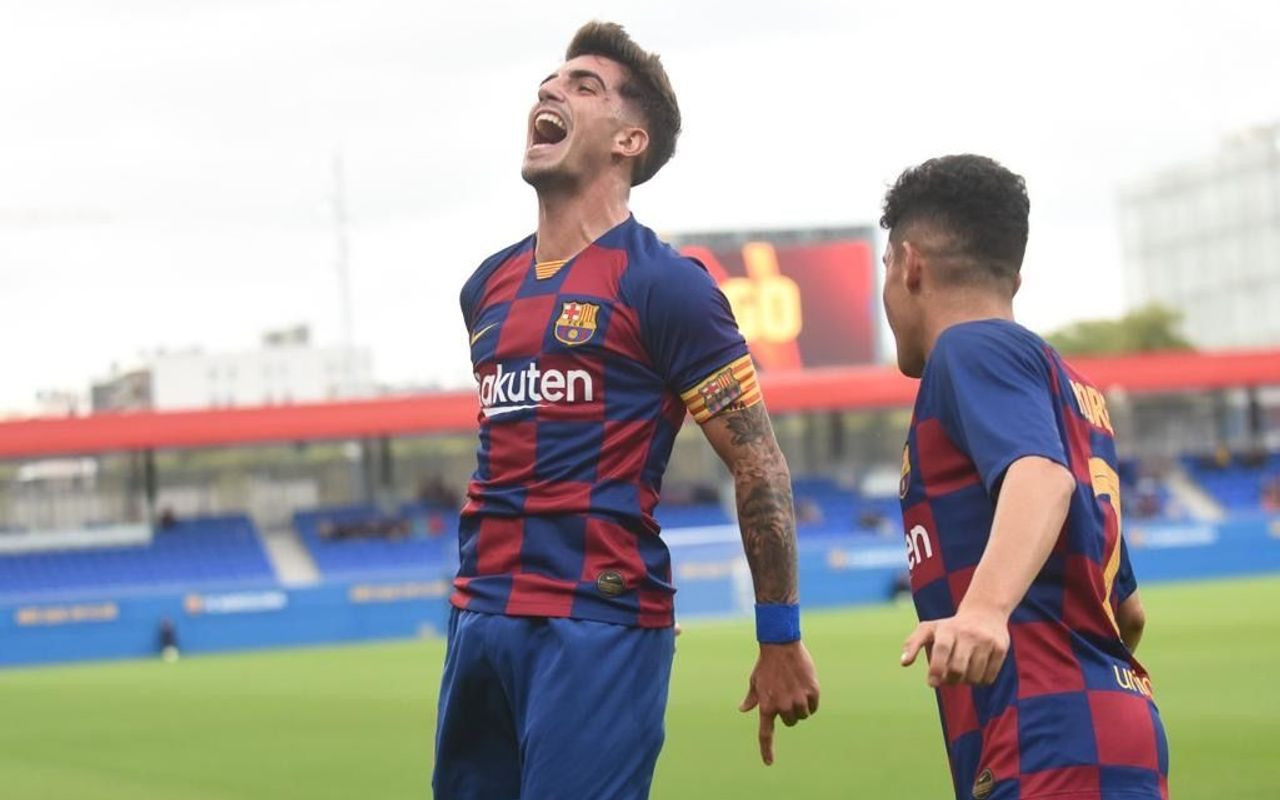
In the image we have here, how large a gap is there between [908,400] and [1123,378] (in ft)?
18.2

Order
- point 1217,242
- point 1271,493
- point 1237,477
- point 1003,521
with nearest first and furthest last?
point 1003,521 < point 1271,493 < point 1237,477 < point 1217,242

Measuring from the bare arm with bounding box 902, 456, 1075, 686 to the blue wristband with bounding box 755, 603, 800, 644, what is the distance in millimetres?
1141

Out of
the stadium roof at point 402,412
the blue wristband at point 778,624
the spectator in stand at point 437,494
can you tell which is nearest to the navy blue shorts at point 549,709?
the blue wristband at point 778,624

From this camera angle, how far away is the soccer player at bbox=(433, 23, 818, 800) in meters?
4.69

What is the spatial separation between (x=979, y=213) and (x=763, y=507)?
1.20 metres

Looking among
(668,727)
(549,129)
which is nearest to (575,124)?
(549,129)

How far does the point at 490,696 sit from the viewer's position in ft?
15.9

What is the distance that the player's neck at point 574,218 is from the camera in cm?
504

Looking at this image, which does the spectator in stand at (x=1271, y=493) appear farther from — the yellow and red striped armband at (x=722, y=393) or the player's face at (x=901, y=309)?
the player's face at (x=901, y=309)

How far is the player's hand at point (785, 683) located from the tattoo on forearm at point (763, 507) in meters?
0.13

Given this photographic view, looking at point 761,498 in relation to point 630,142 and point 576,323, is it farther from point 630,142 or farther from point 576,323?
point 630,142

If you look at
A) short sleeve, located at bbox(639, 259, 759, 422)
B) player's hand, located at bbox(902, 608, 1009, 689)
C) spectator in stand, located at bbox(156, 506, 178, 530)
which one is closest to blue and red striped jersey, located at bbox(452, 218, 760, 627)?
short sleeve, located at bbox(639, 259, 759, 422)

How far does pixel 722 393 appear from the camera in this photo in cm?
488

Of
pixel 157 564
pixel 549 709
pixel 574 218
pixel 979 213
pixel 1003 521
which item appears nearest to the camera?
pixel 1003 521
